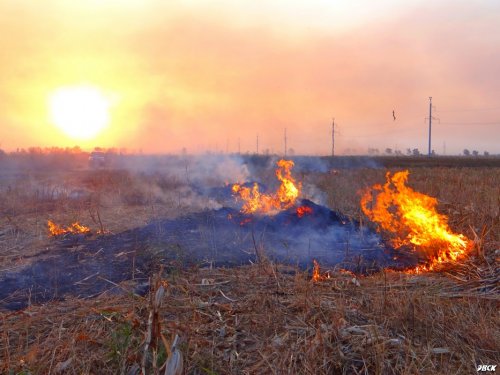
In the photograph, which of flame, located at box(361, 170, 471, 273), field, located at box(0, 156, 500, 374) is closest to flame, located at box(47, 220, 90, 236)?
field, located at box(0, 156, 500, 374)

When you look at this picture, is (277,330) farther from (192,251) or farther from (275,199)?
(275,199)

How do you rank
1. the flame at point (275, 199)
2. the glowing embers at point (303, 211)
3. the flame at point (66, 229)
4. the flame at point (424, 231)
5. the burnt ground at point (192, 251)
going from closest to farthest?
the burnt ground at point (192, 251)
the flame at point (424, 231)
the flame at point (66, 229)
the glowing embers at point (303, 211)
the flame at point (275, 199)

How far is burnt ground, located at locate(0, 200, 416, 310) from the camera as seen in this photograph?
5449mm

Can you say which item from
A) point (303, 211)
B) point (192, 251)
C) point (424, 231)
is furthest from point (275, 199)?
point (424, 231)

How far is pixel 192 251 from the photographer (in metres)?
6.64

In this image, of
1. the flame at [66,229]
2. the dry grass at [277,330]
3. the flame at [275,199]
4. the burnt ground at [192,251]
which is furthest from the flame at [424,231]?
the flame at [66,229]

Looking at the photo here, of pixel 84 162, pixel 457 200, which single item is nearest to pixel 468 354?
pixel 457 200

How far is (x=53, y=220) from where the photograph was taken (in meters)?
9.56

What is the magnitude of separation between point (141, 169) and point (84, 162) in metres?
21.6

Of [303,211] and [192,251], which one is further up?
[303,211]

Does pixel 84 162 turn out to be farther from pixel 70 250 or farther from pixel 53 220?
pixel 70 250

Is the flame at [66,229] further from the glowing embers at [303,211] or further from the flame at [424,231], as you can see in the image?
the flame at [424,231]

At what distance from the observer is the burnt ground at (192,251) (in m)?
5.45

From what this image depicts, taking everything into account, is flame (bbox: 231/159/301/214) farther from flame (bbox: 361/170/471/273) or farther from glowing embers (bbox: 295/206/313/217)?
flame (bbox: 361/170/471/273)
